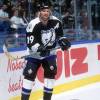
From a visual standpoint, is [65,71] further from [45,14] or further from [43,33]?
[45,14]

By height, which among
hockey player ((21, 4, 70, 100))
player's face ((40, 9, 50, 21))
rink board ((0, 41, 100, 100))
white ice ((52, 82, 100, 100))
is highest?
player's face ((40, 9, 50, 21))

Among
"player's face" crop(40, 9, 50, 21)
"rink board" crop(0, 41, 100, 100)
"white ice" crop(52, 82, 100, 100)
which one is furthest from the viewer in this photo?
"white ice" crop(52, 82, 100, 100)

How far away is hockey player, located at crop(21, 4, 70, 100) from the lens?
5.64 m

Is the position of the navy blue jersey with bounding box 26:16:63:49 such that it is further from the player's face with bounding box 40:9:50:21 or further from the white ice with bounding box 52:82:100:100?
the white ice with bounding box 52:82:100:100

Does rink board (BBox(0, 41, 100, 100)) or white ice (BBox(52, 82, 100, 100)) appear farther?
white ice (BBox(52, 82, 100, 100))

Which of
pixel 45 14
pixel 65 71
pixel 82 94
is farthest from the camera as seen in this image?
pixel 65 71

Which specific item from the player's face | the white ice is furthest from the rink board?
the player's face

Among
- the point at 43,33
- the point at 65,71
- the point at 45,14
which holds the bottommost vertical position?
the point at 65,71

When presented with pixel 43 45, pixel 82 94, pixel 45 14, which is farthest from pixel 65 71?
pixel 45 14

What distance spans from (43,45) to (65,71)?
2014 mm

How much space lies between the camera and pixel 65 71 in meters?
7.62

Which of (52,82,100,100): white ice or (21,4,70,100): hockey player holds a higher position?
(21,4,70,100): hockey player

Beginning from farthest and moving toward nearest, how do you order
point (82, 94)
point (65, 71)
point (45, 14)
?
point (65, 71) → point (82, 94) → point (45, 14)

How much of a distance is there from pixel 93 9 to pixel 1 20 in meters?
2.93
